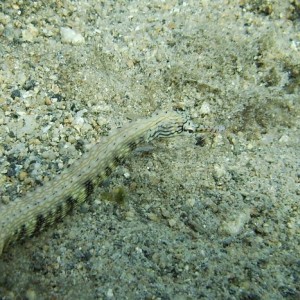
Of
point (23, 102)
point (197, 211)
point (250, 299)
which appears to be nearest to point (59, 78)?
point (23, 102)

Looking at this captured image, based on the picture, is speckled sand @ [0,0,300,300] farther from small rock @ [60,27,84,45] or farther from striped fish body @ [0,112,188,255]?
striped fish body @ [0,112,188,255]

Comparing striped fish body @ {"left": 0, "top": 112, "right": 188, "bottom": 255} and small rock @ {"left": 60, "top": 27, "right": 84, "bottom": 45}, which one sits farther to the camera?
small rock @ {"left": 60, "top": 27, "right": 84, "bottom": 45}

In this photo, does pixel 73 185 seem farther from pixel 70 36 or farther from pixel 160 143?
pixel 70 36

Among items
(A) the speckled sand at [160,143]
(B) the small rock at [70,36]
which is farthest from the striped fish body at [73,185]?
(B) the small rock at [70,36]

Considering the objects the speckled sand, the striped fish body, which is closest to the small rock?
the speckled sand

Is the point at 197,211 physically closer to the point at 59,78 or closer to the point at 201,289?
the point at 201,289

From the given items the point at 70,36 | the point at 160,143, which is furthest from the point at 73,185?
the point at 70,36

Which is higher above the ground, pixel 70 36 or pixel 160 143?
pixel 70 36

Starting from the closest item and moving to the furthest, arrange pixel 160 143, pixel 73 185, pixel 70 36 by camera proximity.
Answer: pixel 73 185 → pixel 160 143 → pixel 70 36
